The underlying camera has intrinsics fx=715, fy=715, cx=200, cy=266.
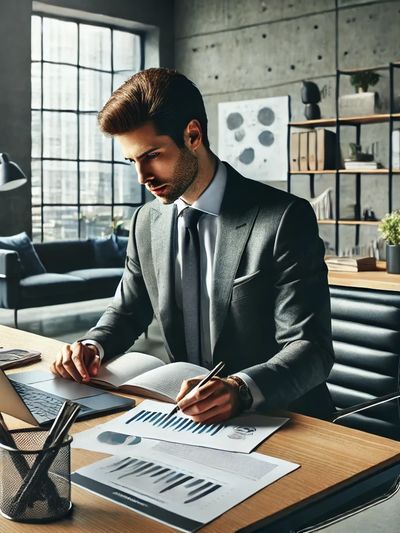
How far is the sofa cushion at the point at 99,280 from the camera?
24.4ft

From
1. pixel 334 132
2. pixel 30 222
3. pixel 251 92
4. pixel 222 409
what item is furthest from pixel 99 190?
pixel 222 409

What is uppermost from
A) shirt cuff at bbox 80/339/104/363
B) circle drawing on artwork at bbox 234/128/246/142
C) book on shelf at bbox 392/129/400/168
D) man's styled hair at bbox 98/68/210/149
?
circle drawing on artwork at bbox 234/128/246/142

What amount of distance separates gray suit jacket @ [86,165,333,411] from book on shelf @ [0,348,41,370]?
174 mm

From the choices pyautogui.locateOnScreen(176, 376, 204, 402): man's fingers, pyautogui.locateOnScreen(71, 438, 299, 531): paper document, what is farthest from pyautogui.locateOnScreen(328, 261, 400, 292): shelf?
pyautogui.locateOnScreen(71, 438, 299, 531): paper document

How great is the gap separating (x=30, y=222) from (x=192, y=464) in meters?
7.69

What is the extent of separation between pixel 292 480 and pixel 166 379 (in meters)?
0.54

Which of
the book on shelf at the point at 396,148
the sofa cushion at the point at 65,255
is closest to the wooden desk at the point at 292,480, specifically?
the book on shelf at the point at 396,148

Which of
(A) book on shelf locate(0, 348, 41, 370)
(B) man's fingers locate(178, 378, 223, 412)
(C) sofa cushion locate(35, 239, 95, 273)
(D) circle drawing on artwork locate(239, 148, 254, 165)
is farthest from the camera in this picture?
(D) circle drawing on artwork locate(239, 148, 254, 165)

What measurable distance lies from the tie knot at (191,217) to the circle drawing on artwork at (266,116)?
6.86 meters

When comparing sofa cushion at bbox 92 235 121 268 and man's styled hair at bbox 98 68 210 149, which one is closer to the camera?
man's styled hair at bbox 98 68 210 149

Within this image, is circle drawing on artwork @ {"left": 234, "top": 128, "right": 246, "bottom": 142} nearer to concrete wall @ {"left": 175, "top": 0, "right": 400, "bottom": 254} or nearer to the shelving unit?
concrete wall @ {"left": 175, "top": 0, "right": 400, "bottom": 254}

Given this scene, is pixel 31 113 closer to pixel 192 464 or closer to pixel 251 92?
pixel 251 92

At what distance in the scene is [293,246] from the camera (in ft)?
6.06

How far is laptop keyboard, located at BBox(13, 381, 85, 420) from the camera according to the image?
152 centimetres
